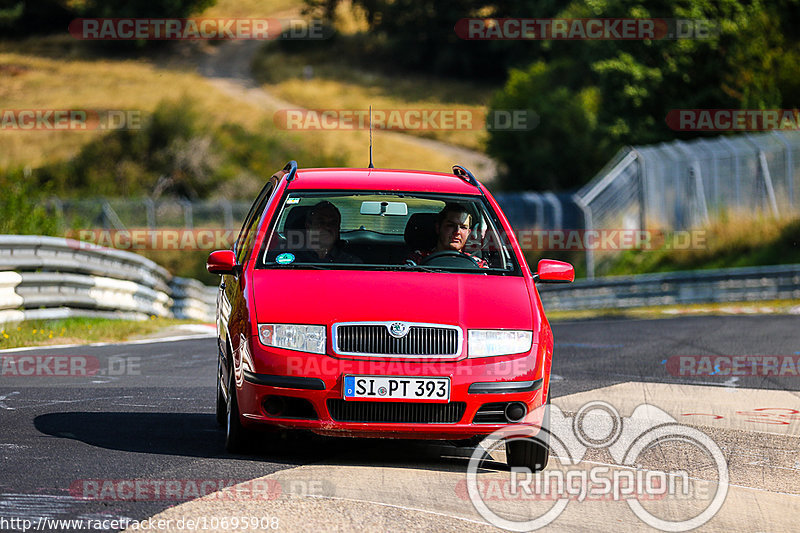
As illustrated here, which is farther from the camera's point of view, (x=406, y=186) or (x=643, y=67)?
(x=643, y=67)

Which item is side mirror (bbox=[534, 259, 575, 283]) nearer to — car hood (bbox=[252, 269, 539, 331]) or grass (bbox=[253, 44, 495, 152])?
car hood (bbox=[252, 269, 539, 331])

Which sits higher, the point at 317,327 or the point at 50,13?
the point at 50,13

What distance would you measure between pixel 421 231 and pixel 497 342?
62.8 inches

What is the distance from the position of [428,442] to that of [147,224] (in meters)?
30.5

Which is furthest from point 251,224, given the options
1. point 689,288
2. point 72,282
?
point 689,288

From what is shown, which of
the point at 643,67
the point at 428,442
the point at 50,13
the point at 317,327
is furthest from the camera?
the point at 50,13

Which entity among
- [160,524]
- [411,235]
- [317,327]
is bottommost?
[160,524]

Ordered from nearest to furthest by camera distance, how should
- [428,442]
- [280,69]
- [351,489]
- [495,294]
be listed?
[351,489], [495,294], [428,442], [280,69]

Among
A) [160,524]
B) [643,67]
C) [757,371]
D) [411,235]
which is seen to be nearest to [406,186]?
[411,235]

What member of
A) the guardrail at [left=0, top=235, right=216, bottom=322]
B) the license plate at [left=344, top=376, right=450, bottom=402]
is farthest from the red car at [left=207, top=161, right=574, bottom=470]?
the guardrail at [left=0, top=235, right=216, bottom=322]

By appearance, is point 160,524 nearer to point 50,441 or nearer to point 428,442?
point 50,441

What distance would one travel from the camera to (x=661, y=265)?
107ft

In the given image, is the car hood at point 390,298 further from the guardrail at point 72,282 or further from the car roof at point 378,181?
the guardrail at point 72,282

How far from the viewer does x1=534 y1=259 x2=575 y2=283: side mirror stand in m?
7.68
